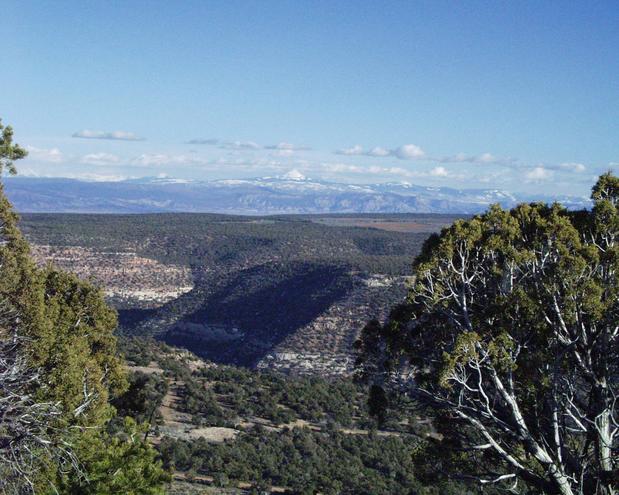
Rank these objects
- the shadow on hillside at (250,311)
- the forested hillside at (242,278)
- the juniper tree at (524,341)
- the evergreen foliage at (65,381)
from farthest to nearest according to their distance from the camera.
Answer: the shadow on hillside at (250,311), the forested hillside at (242,278), the juniper tree at (524,341), the evergreen foliage at (65,381)

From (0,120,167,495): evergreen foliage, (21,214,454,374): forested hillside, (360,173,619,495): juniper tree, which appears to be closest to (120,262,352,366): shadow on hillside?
(21,214,454,374): forested hillside

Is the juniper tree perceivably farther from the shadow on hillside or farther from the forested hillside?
the shadow on hillside

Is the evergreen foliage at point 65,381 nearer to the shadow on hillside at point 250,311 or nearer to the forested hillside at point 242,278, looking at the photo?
the forested hillside at point 242,278

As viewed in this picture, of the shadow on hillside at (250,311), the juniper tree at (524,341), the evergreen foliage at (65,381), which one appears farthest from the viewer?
the shadow on hillside at (250,311)

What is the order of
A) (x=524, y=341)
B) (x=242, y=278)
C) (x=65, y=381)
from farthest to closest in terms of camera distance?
(x=242, y=278), (x=65, y=381), (x=524, y=341)

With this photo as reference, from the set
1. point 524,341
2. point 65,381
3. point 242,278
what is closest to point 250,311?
point 242,278

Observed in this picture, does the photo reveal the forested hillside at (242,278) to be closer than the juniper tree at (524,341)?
Answer: No

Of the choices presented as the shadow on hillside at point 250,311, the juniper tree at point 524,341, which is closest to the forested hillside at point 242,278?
the shadow on hillside at point 250,311

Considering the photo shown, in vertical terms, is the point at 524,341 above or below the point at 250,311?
above

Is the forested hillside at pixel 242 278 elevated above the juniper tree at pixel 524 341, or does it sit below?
below

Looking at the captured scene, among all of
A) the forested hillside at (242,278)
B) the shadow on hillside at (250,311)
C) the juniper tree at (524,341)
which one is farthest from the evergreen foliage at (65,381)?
the shadow on hillside at (250,311)

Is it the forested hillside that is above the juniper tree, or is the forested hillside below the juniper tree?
below

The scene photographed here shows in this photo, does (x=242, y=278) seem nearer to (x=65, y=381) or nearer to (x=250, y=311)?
(x=250, y=311)
